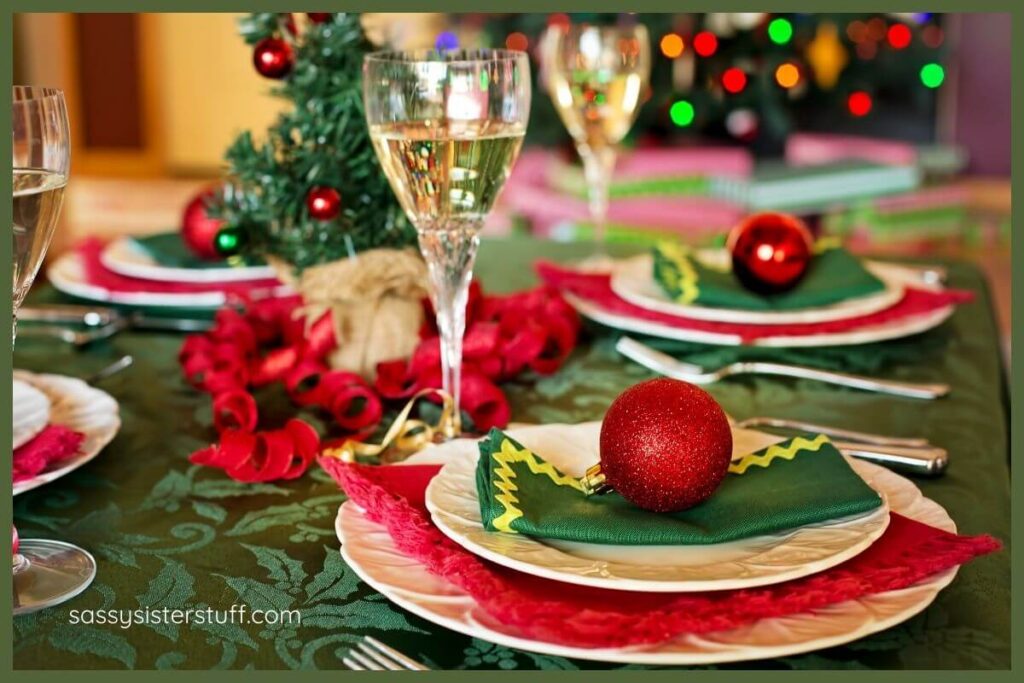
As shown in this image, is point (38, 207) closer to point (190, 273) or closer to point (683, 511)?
point (683, 511)

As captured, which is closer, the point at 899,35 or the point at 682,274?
the point at 682,274

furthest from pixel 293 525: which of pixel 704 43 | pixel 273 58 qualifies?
pixel 704 43

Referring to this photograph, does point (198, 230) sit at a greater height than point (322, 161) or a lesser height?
lesser

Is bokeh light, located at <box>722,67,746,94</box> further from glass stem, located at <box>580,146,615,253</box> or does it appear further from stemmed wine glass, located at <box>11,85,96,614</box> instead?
stemmed wine glass, located at <box>11,85,96,614</box>

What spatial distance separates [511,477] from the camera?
74 cm

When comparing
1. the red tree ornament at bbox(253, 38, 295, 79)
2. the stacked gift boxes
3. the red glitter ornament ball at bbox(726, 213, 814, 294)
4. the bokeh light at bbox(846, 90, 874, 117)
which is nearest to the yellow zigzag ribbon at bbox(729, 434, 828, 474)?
the red glitter ornament ball at bbox(726, 213, 814, 294)

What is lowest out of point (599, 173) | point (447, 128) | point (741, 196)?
point (741, 196)

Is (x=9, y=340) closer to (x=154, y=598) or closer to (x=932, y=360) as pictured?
(x=154, y=598)

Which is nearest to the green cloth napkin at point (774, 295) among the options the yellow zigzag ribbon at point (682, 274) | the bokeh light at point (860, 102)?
the yellow zigzag ribbon at point (682, 274)

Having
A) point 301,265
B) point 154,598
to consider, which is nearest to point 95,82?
point 301,265

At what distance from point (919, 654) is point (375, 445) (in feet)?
1.48

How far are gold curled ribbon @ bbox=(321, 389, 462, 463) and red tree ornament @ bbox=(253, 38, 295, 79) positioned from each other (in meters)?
0.38

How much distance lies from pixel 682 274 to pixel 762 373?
0.20 m

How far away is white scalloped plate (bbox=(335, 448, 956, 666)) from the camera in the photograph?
1.94 ft
